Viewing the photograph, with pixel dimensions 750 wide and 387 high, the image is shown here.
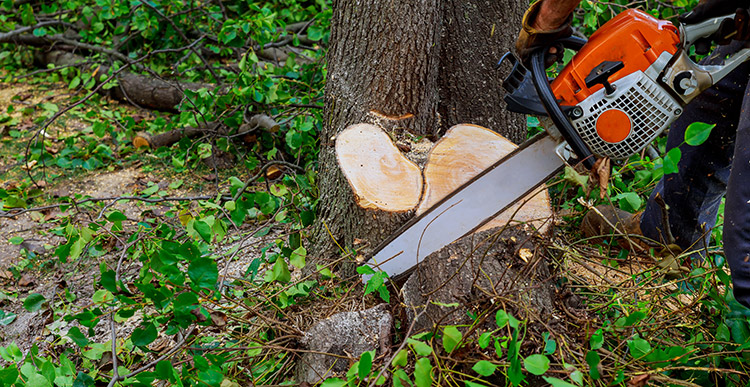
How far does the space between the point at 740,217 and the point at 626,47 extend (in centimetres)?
59

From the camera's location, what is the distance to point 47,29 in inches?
194

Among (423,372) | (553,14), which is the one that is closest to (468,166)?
(553,14)

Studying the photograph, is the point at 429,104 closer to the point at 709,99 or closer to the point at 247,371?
the point at 709,99

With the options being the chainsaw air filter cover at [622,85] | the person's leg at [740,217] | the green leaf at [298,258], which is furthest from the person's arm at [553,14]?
the green leaf at [298,258]

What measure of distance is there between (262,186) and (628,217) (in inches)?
76.3

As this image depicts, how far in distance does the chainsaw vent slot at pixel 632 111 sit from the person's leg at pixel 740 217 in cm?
20

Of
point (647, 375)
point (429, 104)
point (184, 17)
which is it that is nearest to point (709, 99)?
point (429, 104)

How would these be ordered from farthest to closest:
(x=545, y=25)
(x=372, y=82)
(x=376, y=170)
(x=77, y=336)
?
(x=372, y=82)
(x=376, y=170)
(x=545, y=25)
(x=77, y=336)

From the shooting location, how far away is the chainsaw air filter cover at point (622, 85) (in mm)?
1610

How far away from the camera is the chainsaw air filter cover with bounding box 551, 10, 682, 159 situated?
1610 millimetres

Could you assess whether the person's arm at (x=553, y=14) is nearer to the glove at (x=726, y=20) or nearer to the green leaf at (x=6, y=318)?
the glove at (x=726, y=20)

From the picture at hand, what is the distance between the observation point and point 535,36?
1.69 meters

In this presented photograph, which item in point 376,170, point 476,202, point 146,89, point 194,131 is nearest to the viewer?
point 476,202

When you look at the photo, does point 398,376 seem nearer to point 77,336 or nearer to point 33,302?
point 77,336
